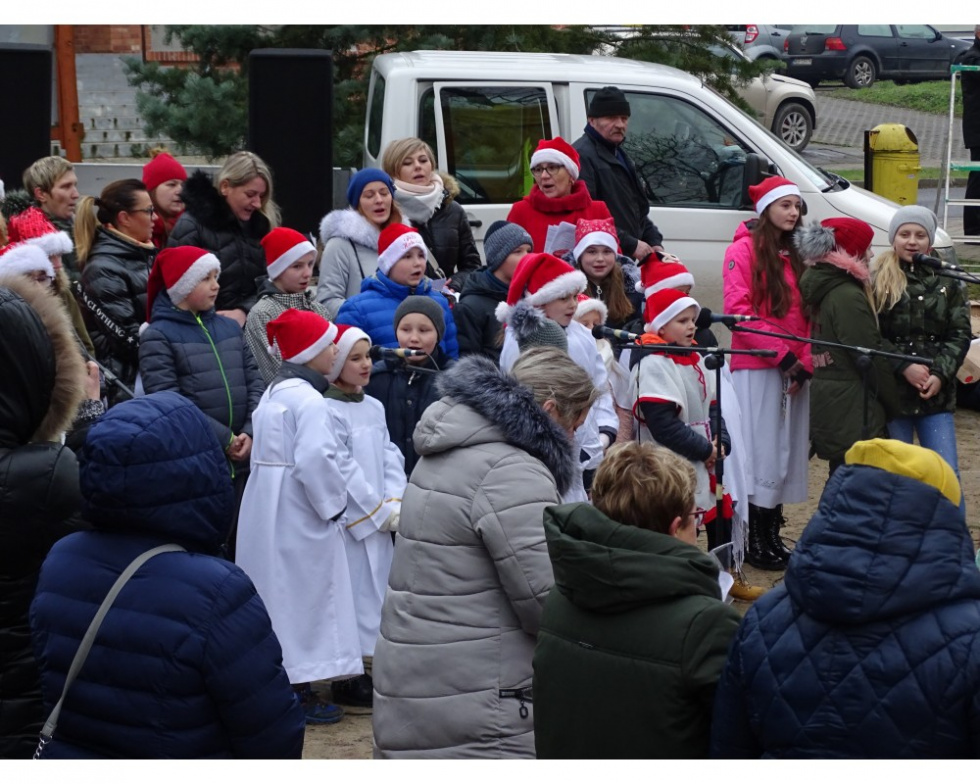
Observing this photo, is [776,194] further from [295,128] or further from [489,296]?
[295,128]

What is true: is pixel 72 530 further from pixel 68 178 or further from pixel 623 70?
pixel 623 70

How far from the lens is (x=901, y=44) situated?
27906 millimetres

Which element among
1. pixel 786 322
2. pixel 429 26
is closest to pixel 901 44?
pixel 429 26

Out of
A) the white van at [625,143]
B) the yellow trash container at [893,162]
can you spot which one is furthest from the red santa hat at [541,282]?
the yellow trash container at [893,162]

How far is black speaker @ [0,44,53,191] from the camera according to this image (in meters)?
10.6

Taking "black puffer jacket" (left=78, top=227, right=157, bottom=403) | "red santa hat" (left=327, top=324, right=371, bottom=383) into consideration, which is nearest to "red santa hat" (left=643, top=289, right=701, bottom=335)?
"red santa hat" (left=327, top=324, right=371, bottom=383)

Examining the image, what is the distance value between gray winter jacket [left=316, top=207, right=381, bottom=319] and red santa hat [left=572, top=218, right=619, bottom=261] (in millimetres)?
1023

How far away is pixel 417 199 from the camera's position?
759 cm

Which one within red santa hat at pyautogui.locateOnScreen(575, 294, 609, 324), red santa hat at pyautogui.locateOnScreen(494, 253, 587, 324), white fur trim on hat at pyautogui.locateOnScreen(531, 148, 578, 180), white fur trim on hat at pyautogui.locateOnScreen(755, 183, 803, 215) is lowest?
red santa hat at pyautogui.locateOnScreen(575, 294, 609, 324)

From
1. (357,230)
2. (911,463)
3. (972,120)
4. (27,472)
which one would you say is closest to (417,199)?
(357,230)

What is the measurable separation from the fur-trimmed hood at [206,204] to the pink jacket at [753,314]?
8.23 feet

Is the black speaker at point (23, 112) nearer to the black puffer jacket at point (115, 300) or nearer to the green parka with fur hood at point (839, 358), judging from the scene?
the black puffer jacket at point (115, 300)

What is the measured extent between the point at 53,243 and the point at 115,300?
39 cm

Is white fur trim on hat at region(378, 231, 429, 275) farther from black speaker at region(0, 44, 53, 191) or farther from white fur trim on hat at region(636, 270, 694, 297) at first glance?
black speaker at region(0, 44, 53, 191)
